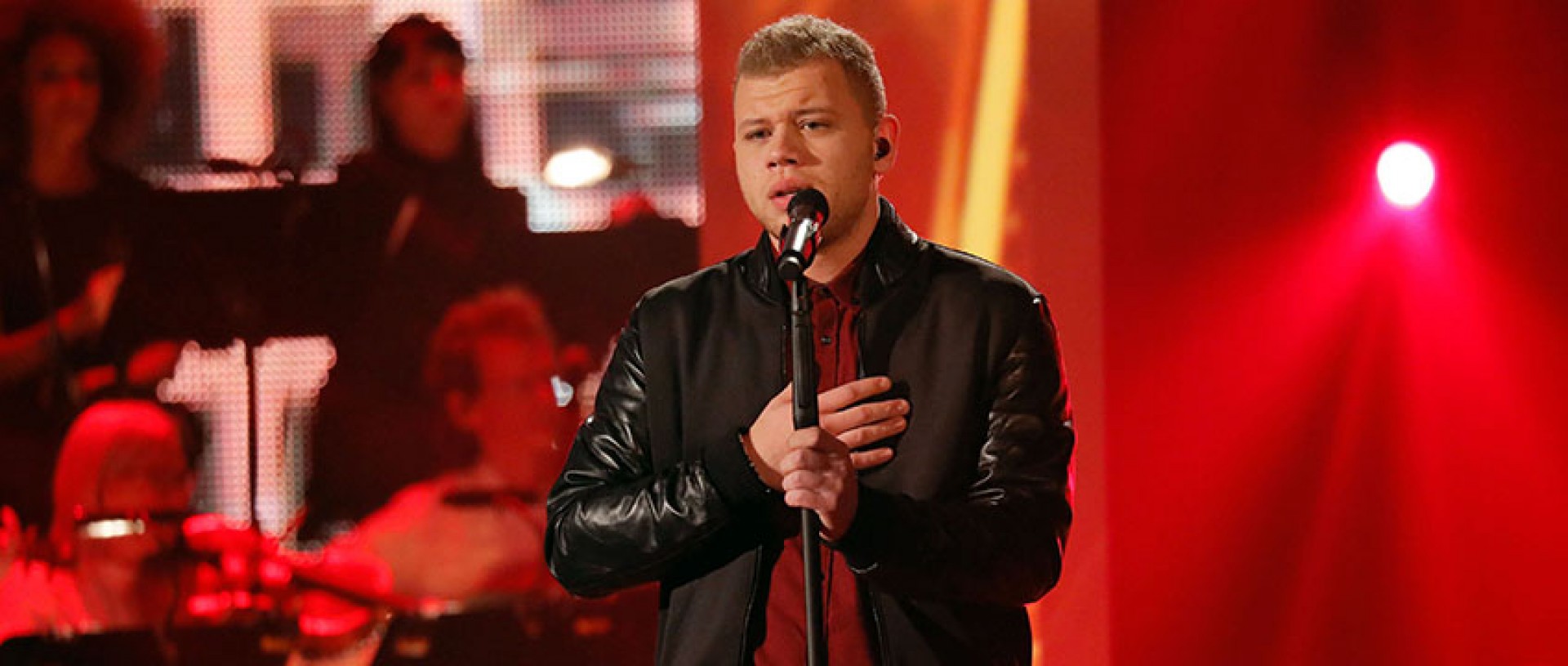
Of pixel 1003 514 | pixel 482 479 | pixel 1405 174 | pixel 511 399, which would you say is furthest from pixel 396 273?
pixel 1405 174

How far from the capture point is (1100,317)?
11.8ft

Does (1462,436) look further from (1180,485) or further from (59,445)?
(59,445)

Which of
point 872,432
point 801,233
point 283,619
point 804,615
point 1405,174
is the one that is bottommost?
point 283,619

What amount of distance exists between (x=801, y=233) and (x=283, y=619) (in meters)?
2.70

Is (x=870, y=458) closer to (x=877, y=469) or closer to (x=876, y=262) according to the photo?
(x=877, y=469)

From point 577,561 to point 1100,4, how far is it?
2279 mm

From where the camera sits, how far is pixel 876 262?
2.06 m

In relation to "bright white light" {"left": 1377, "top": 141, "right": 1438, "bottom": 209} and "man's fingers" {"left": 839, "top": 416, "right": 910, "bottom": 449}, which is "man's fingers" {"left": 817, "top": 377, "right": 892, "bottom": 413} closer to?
"man's fingers" {"left": 839, "top": 416, "right": 910, "bottom": 449}

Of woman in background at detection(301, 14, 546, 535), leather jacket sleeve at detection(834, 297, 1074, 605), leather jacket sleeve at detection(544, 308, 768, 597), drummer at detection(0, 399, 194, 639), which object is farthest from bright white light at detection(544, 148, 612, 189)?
leather jacket sleeve at detection(834, 297, 1074, 605)

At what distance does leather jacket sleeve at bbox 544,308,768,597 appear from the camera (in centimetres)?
184

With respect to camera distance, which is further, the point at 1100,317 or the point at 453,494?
the point at 453,494

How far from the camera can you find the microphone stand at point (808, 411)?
160 cm

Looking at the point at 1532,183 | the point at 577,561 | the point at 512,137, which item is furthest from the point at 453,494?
the point at 1532,183

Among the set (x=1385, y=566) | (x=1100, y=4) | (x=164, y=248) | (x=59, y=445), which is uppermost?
(x=1100, y=4)
